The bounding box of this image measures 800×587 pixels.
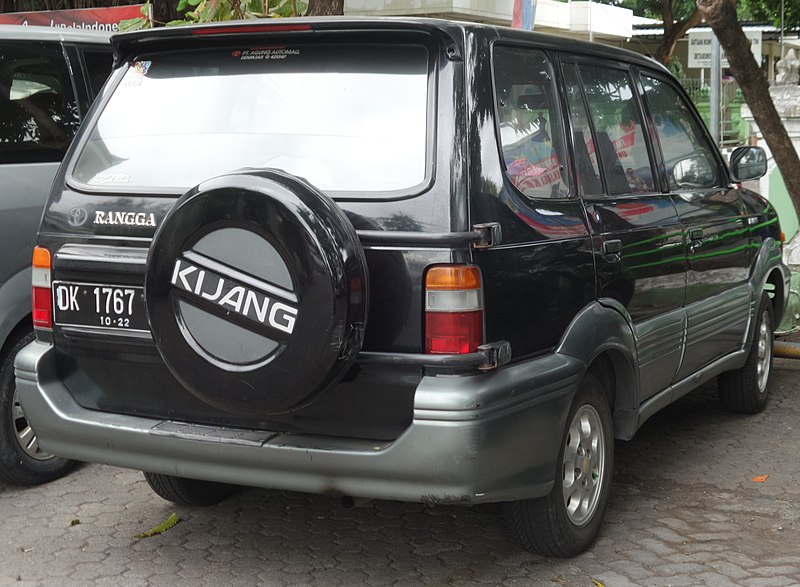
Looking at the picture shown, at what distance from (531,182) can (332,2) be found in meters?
4.65

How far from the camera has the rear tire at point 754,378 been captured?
6457 millimetres

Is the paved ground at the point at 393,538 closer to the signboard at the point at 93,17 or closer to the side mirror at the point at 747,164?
the side mirror at the point at 747,164

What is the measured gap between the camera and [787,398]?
7.05m

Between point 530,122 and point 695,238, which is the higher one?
point 530,122

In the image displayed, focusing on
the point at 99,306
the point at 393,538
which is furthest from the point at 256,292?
the point at 393,538

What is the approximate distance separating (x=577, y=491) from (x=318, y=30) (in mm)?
2020

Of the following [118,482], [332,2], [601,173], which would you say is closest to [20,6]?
[332,2]

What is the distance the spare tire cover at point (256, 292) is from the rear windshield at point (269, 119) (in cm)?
26

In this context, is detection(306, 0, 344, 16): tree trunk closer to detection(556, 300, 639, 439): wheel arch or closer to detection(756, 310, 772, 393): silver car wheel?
detection(756, 310, 772, 393): silver car wheel

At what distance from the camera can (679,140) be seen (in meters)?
5.63

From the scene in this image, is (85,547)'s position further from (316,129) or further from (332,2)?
(332,2)

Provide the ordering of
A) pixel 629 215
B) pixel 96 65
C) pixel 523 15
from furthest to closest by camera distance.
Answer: pixel 523 15
pixel 96 65
pixel 629 215

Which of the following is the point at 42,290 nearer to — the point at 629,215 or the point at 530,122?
the point at 530,122

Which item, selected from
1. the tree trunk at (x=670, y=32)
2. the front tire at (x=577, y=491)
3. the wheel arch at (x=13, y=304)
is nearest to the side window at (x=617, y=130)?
the front tire at (x=577, y=491)
